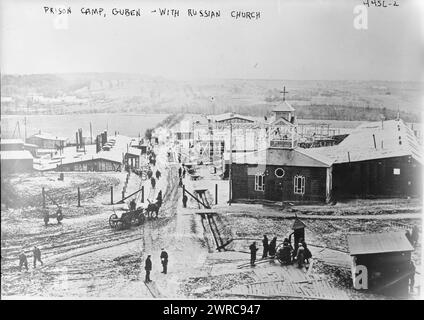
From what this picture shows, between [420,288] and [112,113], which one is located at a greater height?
[112,113]

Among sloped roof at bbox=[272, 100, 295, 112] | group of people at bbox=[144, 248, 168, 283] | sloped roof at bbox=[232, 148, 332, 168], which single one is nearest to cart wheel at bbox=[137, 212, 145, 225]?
group of people at bbox=[144, 248, 168, 283]

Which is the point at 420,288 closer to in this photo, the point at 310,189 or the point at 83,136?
the point at 310,189

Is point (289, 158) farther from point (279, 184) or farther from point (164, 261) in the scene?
point (164, 261)

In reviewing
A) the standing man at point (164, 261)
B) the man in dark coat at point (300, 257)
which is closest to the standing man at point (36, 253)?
the standing man at point (164, 261)

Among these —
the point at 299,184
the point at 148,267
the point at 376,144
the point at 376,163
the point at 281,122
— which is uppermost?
the point at 281,122

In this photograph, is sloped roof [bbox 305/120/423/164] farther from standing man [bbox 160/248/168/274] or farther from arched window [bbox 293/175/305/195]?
standing man [bbox 160/248/168/274]

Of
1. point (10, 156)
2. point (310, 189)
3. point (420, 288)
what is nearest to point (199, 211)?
point (310, 189)

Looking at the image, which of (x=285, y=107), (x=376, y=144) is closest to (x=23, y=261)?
(x=285, y=107)
